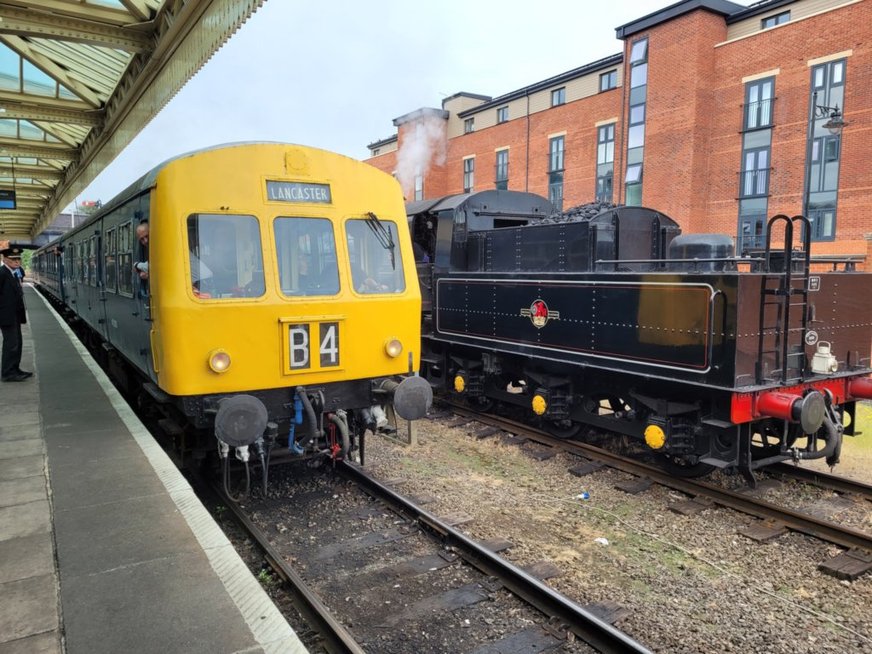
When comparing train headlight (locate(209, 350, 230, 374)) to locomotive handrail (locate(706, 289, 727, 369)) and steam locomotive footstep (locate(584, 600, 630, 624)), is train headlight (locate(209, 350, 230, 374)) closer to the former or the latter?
steam locomotive footstep (locate(584, 600, 630, 624))

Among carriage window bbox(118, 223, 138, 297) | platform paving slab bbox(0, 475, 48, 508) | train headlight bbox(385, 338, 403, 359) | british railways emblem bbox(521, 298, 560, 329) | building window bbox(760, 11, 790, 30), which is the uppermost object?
building window bbox(760, 11, 790, 30)

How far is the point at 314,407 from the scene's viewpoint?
5211 mm

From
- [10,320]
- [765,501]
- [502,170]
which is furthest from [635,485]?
[502,170]

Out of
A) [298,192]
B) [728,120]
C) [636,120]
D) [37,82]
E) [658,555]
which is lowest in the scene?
[658,555]

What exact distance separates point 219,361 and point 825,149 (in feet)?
77.7

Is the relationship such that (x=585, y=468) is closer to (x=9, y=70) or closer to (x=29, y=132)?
(x=9, y=70)

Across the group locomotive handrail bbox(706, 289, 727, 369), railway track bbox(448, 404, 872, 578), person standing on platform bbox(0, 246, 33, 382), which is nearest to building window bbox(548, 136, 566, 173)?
railway track bbox(448, 404, 872, 578)

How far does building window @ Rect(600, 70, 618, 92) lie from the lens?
1128 inches

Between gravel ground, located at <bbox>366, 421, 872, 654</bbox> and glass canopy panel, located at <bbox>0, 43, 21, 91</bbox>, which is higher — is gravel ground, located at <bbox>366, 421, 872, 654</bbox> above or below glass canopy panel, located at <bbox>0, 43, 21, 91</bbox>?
below

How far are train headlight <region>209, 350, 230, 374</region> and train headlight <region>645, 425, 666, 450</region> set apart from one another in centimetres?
420

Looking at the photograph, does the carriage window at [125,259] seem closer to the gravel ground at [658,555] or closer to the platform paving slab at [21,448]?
the platform paving slab at [21,448]

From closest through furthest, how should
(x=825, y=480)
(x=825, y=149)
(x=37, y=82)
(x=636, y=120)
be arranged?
1. (x=825, y=480)
2. (x=37, y=82)
3. (x=825, y=149)
4. (x=636, y=120)

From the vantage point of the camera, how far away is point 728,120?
24453mm

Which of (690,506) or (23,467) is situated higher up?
(23,467)
